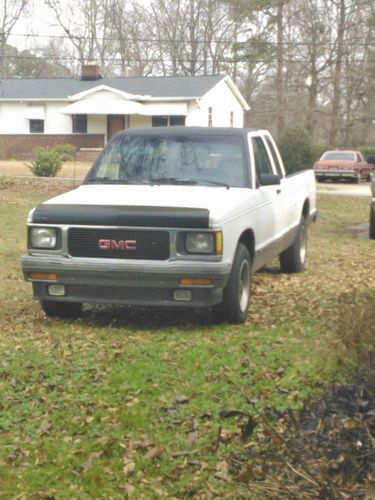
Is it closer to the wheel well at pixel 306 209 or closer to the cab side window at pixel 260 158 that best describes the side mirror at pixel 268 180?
the cab side window at pixel 260 158

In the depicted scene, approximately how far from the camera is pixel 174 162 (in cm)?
871

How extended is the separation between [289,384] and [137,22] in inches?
2271

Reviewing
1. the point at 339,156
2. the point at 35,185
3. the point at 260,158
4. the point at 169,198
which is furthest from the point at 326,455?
the point at 339,156

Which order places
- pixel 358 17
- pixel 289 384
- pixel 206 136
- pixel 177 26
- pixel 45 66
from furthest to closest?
1. pixel 45 66
2. pixel 177 26
3. pixel 358 17
4. pixel 206 136
5. pixel 289 384

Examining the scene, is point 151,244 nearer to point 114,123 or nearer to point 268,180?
point 268,180

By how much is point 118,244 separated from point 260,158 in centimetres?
267

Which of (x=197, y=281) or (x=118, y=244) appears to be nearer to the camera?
(x=197, y=281)

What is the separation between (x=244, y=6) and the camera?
177 feet

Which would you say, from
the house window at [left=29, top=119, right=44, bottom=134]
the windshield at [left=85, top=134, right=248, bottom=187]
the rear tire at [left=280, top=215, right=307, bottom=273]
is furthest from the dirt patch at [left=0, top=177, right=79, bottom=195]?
the house window at [left=29, top=119, right=44, bottom=134]

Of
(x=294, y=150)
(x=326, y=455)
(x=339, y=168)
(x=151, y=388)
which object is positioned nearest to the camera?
(x=326, y=455)

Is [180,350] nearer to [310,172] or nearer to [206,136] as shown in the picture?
[206,136]

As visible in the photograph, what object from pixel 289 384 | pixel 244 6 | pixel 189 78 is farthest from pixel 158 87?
pixel 289 384

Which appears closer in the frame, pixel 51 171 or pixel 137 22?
pixel 51 171

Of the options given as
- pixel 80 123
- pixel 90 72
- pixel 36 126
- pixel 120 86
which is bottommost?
pixel 36 126
